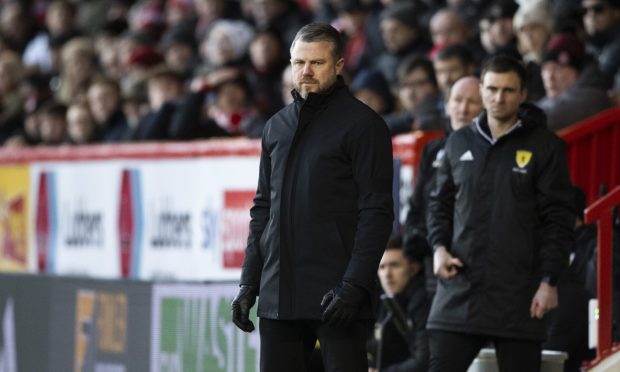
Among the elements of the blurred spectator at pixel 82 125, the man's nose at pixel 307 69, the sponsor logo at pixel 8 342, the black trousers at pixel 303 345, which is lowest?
the sponsor logo at pixel 8 342

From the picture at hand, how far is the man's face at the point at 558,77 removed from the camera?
10.1 m

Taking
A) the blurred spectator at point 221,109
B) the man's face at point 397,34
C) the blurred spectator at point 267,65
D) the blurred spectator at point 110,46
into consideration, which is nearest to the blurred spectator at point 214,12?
the blurred spectator at point 110,46

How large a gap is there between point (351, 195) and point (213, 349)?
256 cm

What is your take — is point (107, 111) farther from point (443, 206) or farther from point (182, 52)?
point (443, 206)

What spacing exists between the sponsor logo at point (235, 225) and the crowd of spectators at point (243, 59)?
0.91 m

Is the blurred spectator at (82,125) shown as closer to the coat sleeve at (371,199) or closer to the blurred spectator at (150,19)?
the blurred spectator at (150,19)

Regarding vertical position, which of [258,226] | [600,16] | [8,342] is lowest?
[8,342]

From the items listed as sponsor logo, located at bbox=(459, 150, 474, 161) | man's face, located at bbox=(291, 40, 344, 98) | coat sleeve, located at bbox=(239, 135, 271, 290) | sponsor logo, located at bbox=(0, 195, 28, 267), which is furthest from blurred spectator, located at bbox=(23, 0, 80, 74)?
man's face, located at bbox=(291, 40, 344, 98)

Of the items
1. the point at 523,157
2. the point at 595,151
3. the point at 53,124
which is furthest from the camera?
the point at 53,124

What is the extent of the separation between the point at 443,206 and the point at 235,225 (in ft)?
12.3

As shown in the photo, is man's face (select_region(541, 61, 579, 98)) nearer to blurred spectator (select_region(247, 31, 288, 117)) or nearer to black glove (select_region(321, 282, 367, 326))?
blurred spectator (select_region(247, 31, 288, 117))

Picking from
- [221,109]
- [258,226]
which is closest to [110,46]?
[221,109]

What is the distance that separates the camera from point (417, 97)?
10.8m

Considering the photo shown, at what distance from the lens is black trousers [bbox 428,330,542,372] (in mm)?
7164
